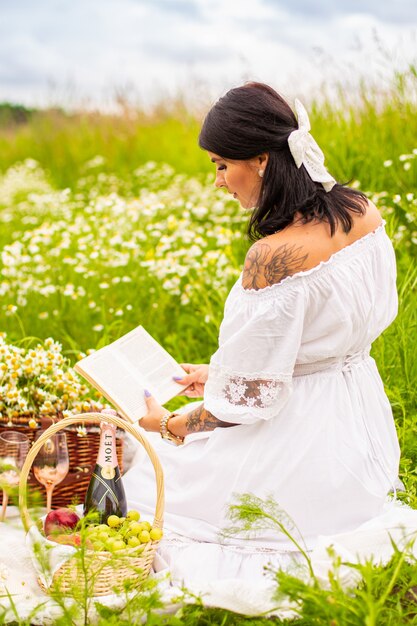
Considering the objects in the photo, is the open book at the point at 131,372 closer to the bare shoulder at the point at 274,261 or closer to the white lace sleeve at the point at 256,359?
the white lace sleeve at the point at 256,359

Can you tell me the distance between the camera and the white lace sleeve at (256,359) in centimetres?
262

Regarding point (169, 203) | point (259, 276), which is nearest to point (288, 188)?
point (259, 276)

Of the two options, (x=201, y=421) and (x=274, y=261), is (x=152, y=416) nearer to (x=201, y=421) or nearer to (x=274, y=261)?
(x=201, y=421)

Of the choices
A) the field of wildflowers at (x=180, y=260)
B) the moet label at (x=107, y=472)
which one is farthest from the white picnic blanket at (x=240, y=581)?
the field of wildflowers at (x=180, y=260)

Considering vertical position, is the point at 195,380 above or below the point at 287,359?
below

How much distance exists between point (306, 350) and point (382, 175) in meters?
3.27

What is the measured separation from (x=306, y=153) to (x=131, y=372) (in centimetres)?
102

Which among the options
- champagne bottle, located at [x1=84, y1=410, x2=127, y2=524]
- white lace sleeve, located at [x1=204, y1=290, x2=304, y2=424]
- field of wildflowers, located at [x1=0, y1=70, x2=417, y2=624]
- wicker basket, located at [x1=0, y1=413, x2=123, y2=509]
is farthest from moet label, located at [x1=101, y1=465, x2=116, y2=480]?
field of wildflowers, located at [x1=0, y1=70, x2=417, y2=624]

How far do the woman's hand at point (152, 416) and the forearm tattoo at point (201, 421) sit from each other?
112 millimetres

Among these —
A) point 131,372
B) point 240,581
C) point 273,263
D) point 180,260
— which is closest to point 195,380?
point 131,372

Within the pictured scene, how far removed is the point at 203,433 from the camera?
9.89 ft

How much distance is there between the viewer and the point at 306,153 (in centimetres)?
278

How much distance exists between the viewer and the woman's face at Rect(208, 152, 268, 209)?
9.23 ft

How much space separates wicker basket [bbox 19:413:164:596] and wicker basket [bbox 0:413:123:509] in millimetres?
585
